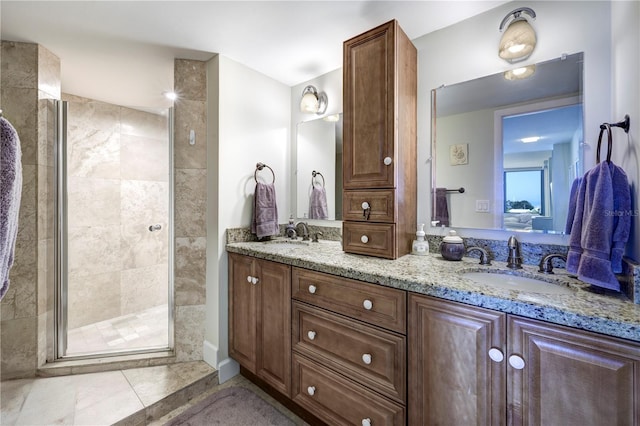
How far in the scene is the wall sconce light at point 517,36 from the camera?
1.31 metres

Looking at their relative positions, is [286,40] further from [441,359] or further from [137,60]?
[441,359]

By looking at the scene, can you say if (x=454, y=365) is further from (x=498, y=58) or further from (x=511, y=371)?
(x=498, y=58)

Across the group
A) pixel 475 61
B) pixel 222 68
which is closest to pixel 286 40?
pixel 222 68

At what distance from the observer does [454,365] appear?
956mm

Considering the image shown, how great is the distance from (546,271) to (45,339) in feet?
10.2

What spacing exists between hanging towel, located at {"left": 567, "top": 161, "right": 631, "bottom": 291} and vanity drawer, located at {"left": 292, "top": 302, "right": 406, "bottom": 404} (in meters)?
0.71

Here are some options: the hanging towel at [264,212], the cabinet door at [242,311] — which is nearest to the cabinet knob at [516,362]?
the cabinet door at [242,311]

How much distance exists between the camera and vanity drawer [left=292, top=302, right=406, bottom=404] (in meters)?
1.09

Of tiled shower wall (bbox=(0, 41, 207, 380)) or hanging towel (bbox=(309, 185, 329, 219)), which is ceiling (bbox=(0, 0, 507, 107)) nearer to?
tiled shower wall (bbox=(0, 41, 207, 380))

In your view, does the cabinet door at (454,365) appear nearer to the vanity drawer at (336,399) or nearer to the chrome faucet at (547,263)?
the vanity drawer at (336,399)

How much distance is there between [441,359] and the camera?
982 millimetres

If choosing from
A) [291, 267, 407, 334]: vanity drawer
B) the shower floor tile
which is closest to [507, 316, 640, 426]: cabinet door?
A: [291, 267, 407, 334]: vanity drawer

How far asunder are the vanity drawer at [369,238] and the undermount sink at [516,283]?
0.39m

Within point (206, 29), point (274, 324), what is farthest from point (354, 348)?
point (206, 29)
